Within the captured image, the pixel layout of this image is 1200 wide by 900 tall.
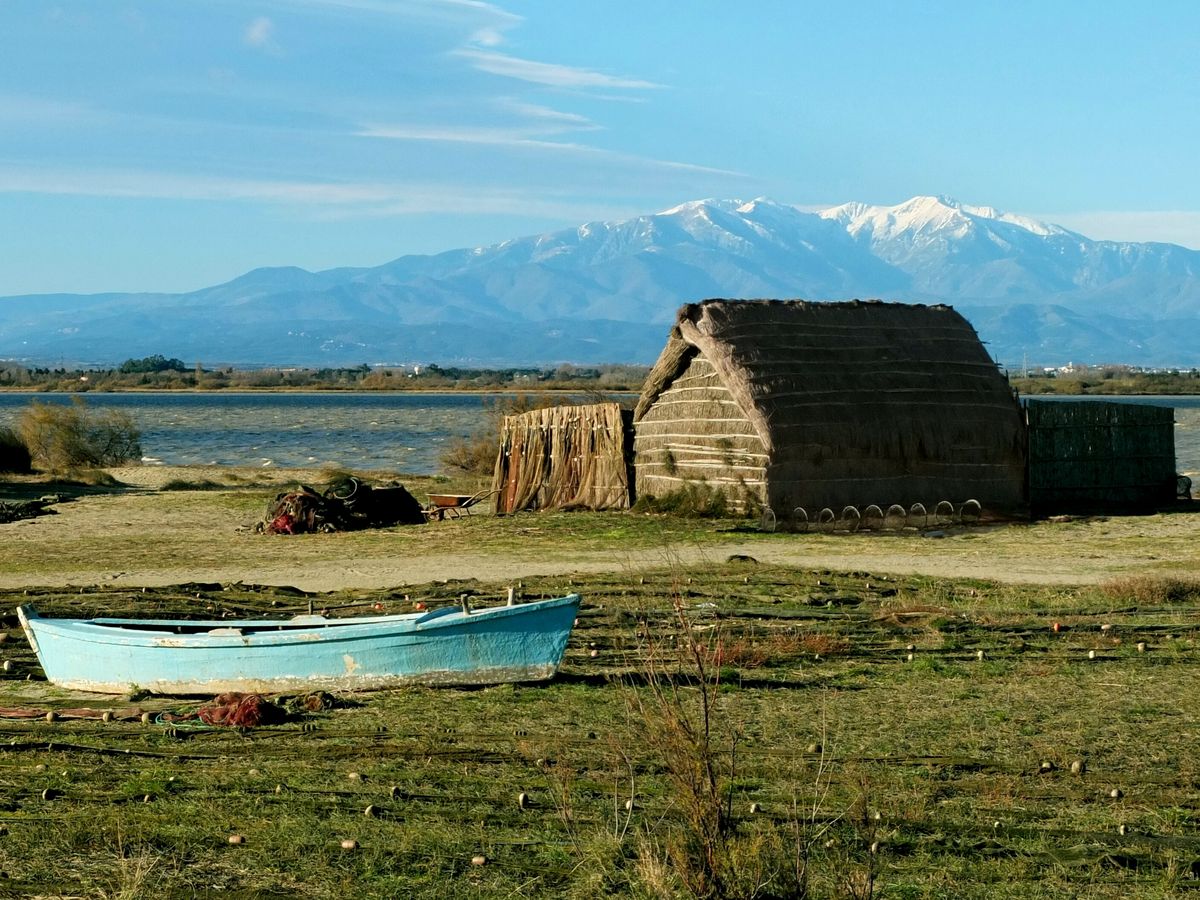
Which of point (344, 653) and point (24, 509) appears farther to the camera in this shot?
point (24, 509)

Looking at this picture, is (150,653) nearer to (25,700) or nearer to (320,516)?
(25,700)

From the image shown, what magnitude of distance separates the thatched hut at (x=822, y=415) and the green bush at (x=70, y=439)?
1882cm

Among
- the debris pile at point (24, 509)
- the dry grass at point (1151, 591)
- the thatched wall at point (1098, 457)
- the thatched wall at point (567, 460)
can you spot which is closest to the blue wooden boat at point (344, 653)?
the dry grass at point (1151, 591)

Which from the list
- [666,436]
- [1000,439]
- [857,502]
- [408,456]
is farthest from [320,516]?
[408,456]

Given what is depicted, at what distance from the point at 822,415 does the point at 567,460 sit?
524 cm

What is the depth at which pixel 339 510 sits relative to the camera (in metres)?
25.4

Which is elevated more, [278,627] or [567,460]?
[567,460]

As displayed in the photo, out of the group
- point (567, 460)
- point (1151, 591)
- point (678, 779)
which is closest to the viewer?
point (678, 779)

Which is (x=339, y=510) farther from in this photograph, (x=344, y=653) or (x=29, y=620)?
(x=344, y=653)

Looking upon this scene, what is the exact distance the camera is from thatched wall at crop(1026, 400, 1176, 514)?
84.0 ft

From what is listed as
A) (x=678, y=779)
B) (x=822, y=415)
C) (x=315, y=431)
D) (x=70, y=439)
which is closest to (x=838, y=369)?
(x=822, y=415)

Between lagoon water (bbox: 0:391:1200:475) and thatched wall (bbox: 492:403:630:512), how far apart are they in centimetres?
1232

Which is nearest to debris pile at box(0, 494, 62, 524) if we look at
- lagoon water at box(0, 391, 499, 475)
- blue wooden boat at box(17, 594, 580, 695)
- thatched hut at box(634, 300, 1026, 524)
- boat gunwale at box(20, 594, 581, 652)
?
thatched hut at box(634, 300, 1026, 524)

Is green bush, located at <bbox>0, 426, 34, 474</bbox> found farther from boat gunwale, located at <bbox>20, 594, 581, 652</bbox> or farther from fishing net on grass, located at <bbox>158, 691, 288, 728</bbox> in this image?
fishing net on grass, located at <bbox>158, 691, 288, 728</bbox>
